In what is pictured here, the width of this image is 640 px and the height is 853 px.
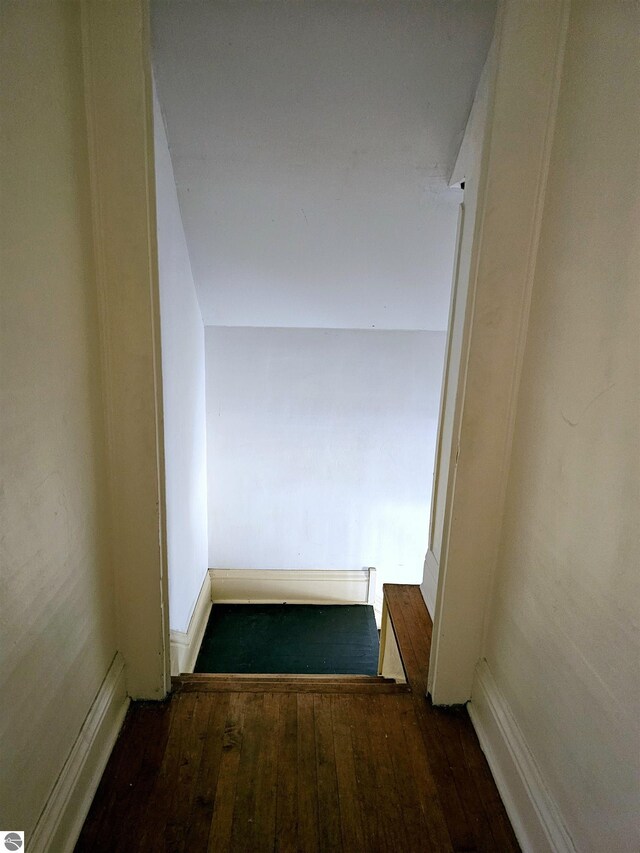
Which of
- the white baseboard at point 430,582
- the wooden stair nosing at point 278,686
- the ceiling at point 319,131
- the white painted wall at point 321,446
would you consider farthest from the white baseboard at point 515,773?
the white painted wall at point 321,446

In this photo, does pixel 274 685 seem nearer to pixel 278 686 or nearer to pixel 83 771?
pixel 278 686

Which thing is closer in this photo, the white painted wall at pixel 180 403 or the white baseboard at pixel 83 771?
the white baseboard at pixel 83 771

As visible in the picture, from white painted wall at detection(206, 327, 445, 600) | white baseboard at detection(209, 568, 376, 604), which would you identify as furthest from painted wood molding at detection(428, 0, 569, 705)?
white baseboard at detection(209, 568, 376, 604)

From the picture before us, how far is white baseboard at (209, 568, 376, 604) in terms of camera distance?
3406mm

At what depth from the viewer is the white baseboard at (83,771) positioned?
35.1 inches

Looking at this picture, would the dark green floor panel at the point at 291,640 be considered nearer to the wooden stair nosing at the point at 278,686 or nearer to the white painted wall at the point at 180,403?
the white painted wall at the point at 180,403

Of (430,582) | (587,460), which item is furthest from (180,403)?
(587,460)

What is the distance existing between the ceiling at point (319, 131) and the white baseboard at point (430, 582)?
142 centimetres

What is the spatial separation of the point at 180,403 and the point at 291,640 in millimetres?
1937

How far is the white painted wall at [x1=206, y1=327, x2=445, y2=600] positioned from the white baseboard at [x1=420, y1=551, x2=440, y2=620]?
1446 millimetres

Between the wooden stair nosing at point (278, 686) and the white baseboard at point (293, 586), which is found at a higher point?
the wooden stair nosing at point (278, 686)

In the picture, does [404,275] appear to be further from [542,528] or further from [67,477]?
[67,477]

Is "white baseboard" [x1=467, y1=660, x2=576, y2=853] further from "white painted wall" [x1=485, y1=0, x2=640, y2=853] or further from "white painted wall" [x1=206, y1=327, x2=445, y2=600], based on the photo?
"white painted wall" [x1=206, y1=327, x2=445, y2=600]

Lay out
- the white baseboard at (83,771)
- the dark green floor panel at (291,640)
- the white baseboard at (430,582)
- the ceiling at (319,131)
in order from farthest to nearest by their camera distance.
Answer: the dark green floor panel at (291,640)
the white baseboard at (430,582)
the ceiling at (319,131)
the white baseboard at (83,771)
